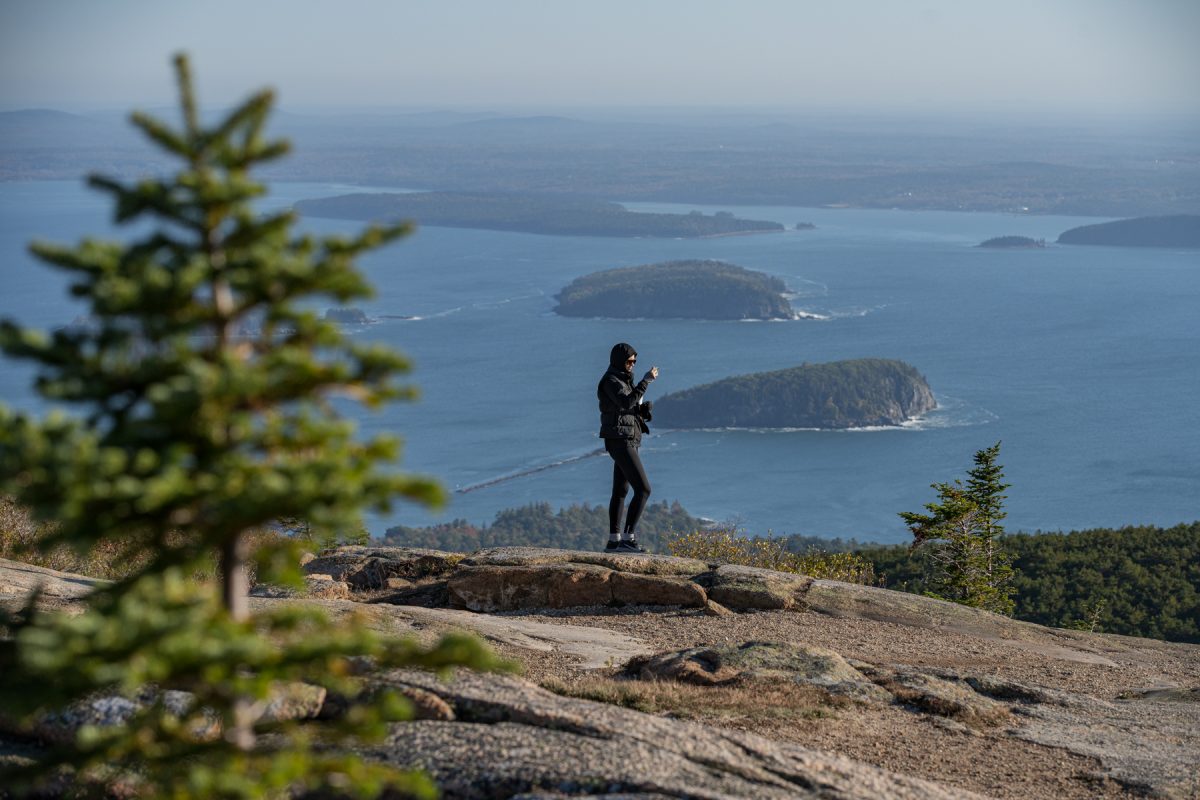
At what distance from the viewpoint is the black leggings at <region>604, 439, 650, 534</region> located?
1586cm

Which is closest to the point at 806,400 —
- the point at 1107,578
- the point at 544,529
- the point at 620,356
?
the point at 544,529

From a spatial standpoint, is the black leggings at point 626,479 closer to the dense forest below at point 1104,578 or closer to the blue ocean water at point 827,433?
the dense forest below at point 1104,578

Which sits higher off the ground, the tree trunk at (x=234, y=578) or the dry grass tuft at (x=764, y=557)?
the tree trunk at (x=234, y=578)

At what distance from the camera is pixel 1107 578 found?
3503cm

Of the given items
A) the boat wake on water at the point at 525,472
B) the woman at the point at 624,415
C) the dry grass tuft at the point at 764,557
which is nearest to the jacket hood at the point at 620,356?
the woman at the point at 624,415

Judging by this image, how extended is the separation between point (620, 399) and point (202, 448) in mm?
10838

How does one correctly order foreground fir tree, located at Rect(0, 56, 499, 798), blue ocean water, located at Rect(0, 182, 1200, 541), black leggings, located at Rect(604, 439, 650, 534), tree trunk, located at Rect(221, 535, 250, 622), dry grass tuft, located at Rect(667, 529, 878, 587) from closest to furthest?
foreground fir tree, located at Rect(0, 56, 499, 798) < tree trunk, located at Rect(221, 535, 250, 622) < black leggings, located at Rect(604, 439, 650, 534) < dry grass tuft, located at Rect(667, 529, 878, 587) < blue ocean water, located at Rect(0, 182, 1200, 541)

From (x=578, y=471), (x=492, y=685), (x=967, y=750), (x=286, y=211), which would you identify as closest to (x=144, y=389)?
(x=286, y=211)

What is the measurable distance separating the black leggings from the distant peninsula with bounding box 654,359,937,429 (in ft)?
389

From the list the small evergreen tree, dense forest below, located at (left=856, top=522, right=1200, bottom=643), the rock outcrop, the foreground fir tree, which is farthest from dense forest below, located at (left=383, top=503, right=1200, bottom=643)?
the foreground fir tree

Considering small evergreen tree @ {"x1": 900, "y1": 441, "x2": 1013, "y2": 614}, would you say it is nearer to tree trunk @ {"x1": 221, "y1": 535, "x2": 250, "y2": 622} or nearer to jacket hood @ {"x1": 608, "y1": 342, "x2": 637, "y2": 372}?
jacket hood @ {"x1": 608, "y1": 342, "x2": 637, "y2": 372}

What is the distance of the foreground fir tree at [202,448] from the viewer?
15.3ft

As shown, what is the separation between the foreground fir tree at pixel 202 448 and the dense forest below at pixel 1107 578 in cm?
2619

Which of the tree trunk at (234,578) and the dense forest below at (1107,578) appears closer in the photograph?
the tree trunk at (234,578)
